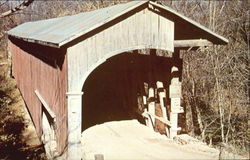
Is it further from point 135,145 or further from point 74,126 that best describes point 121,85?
point 74,126

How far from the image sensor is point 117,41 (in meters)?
8.70

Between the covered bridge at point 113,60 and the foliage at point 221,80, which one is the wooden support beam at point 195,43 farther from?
the foliage at point 221,80

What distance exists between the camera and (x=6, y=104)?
1909 centimetres

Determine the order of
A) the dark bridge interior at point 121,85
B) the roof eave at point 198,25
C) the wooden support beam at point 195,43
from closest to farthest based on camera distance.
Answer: the roof eave at point 198,25 < the wooden support beam at point 195,43 < the dark bridge interior at point 121,85

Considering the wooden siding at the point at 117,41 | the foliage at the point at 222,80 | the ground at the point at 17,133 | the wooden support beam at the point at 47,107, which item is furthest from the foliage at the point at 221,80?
the ground at the point at 17,133

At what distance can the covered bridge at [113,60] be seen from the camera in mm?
8227

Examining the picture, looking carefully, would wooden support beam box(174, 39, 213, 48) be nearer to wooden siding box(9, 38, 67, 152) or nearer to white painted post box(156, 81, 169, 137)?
white painted post box(156, 81, 169, 137)

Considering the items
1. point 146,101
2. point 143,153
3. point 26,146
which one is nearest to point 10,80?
point 26,146

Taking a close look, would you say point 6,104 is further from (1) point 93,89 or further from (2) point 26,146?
(2) point 26,146

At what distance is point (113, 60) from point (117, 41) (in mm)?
6705

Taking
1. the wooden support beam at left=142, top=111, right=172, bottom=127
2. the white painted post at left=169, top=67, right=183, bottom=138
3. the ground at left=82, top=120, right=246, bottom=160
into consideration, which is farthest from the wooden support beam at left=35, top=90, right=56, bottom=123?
the white painted post at left=169, top=67, right=183, bottom=138

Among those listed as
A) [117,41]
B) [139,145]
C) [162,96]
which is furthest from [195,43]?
[139,145]

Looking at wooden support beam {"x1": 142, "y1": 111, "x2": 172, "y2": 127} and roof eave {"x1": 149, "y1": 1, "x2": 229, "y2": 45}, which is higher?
roof eave {"x1": 149, "y1": 1, "x2": 229, "y2": 45}

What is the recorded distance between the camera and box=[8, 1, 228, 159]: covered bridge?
8227 millimetres
